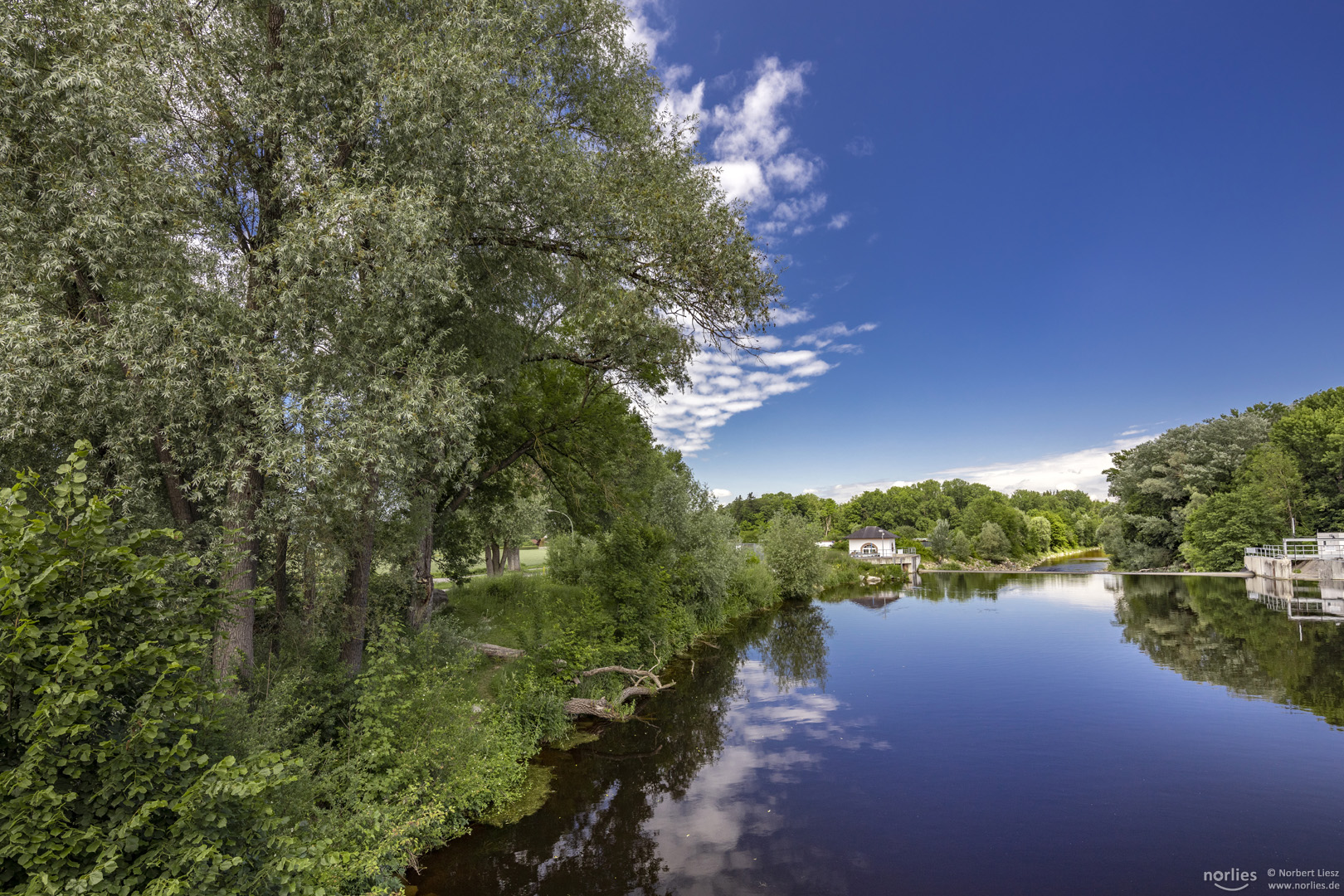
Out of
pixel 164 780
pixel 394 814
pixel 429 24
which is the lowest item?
pixel 394 814

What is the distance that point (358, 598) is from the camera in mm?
A: 10148

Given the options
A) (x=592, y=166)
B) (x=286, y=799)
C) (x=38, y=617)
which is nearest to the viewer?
(x=38, y=617)

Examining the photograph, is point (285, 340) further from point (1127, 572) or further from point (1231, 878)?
point (1127, 572)

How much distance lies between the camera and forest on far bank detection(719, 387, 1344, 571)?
160 ft

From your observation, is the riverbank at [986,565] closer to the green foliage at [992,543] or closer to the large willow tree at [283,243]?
the green foliage at [992,543]

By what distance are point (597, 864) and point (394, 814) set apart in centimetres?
299

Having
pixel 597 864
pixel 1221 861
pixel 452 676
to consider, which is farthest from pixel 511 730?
pixel 1221 861

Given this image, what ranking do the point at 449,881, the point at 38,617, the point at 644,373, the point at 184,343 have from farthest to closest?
the point at 644,373 → the point at 449,881 → the point at 184,343 → the point at 38,617

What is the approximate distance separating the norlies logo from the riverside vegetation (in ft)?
34.6

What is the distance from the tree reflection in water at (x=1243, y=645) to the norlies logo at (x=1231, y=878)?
9875mm

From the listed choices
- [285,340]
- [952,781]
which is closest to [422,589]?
[285,340]

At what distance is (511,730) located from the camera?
11.8 metres

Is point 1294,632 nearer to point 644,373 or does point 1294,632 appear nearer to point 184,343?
point 644,373

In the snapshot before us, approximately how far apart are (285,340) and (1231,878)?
15.3m
